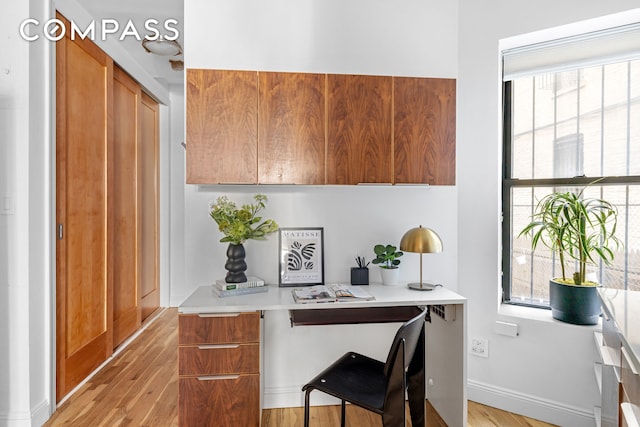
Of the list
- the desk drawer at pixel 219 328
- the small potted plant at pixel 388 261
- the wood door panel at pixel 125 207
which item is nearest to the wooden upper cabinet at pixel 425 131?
the small potted plant at pixel 388 261

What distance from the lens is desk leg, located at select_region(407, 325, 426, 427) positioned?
1.70 m

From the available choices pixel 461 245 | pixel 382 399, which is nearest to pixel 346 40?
pixel 461 245

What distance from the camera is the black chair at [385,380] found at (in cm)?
141

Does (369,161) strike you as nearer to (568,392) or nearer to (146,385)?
(568,392)

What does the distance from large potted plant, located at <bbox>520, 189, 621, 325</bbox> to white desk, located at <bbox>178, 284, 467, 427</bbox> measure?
634 millimetres

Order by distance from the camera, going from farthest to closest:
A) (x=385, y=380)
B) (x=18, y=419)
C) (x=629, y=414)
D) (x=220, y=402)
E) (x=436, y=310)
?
(x=436, y=310) < (x=18, y=419) < (x=220, y=402) < (x=385, y=380) < (x=629, y=414)

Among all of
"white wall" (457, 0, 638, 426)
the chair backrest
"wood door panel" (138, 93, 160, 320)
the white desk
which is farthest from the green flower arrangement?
"wood door panel" (138, 93, 160, 320)

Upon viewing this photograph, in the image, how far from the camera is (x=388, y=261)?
2311 mm

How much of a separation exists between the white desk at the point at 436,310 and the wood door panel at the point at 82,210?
1.01m

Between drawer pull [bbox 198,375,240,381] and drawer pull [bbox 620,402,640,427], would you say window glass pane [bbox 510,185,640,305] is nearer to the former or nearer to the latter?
drawer pull [bbox 620,402,640,427]

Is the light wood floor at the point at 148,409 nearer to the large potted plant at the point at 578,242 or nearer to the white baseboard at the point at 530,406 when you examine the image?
the white baseboard at the point at 530,406

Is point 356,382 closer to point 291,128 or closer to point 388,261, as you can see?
point 388,261

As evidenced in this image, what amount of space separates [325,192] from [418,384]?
124 cm

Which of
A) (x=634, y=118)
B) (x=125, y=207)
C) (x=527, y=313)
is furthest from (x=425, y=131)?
(x=125, y=207)
